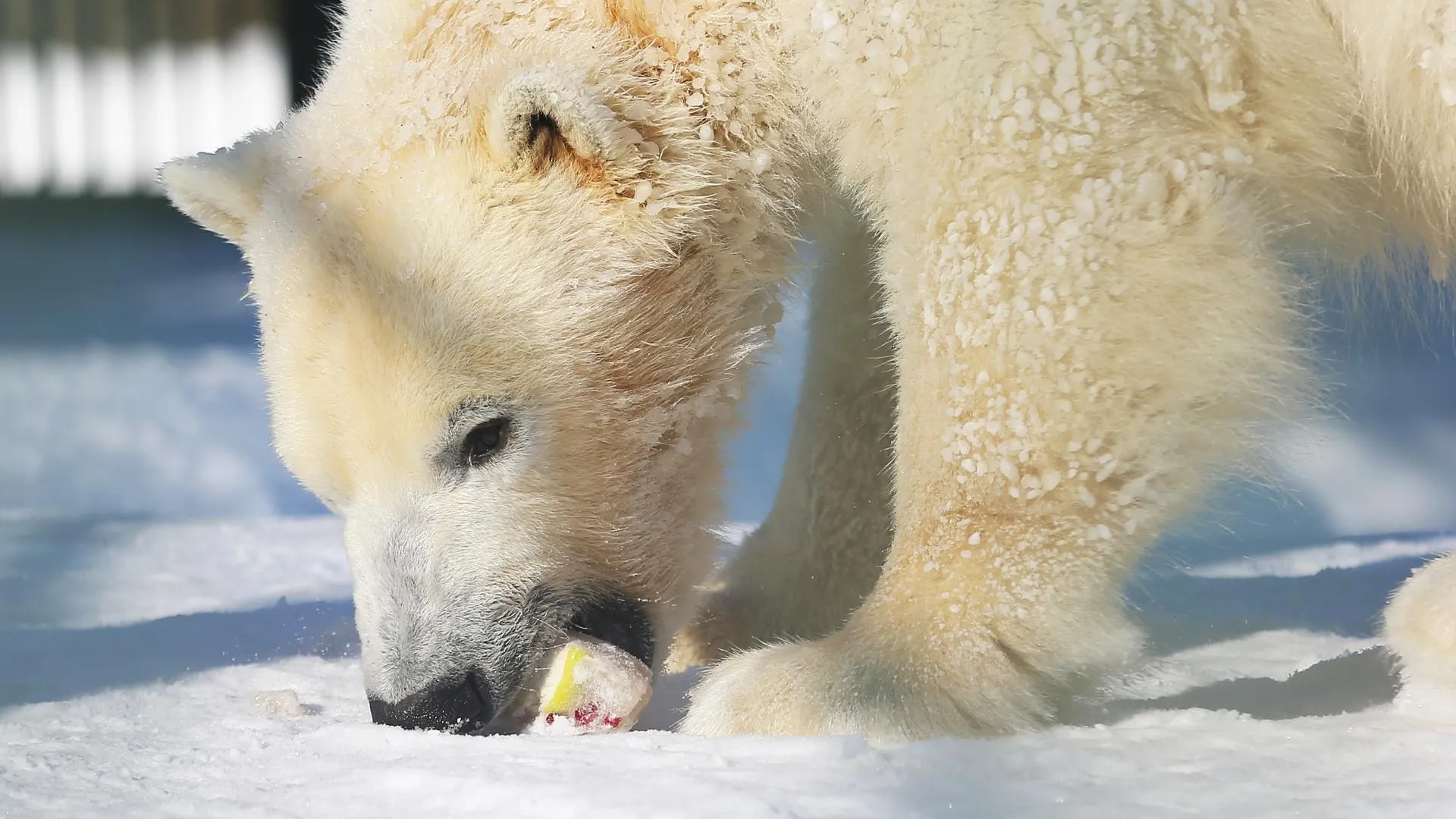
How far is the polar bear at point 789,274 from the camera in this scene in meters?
1.73

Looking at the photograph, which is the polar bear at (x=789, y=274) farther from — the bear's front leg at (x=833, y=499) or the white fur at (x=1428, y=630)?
the bear's front leg at (x=833, y=499)

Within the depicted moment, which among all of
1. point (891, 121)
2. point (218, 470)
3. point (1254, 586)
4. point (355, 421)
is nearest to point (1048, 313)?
point (891, 121)

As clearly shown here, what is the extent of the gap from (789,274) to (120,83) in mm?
10833

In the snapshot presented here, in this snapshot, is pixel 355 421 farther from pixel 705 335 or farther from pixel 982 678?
pixel 982 678

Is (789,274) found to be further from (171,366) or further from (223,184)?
(171,366)

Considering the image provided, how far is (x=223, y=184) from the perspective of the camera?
7.23 ft

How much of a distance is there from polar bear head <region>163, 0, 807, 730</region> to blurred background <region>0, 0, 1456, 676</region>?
0.37 m

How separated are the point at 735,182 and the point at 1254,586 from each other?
176cm

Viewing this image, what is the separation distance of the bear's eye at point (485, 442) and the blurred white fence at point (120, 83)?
9513 millimetres

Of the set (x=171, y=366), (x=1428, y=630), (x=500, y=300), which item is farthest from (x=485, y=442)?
(x=171, y=366)

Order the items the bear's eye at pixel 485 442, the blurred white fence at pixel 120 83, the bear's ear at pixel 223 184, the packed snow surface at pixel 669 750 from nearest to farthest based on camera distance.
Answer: the packed snow surface at pixel 669 750 < the bear's eye at pixel 485 442 < the bear's ear at pixel 223 184 < the blurred white fence at pixel 120 83

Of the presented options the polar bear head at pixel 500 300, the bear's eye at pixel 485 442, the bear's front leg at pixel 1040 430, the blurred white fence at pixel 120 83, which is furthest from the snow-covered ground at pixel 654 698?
the blurred white fence at pixel 120 83

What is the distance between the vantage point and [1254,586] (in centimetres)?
312

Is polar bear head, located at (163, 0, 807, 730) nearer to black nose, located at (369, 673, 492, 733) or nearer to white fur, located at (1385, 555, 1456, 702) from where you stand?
black nose, located at (369, 673, 492, 733)
